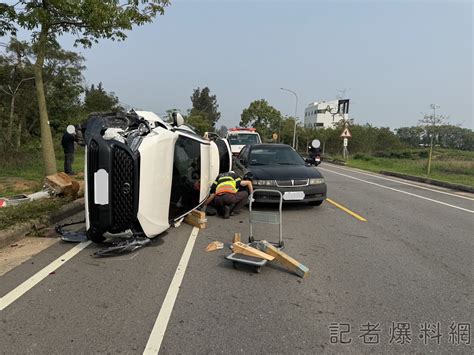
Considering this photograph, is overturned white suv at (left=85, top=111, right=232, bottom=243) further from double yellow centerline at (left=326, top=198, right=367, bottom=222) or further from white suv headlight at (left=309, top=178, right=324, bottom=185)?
double yellow centerline at (left=326, top=198, right=367, bottom=222)

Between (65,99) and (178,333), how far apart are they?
26350mm

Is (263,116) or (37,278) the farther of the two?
(263,116)

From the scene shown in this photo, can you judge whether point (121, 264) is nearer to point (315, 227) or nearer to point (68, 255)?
point (68, 255)

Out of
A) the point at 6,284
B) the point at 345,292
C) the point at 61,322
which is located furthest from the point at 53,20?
the point at 345,292

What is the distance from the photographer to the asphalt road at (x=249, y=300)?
3111mm

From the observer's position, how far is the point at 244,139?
61.3ft

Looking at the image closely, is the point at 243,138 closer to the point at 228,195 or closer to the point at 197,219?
the point at 228,195

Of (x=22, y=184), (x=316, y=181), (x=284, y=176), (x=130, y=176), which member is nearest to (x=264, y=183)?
(x=284, y=176)

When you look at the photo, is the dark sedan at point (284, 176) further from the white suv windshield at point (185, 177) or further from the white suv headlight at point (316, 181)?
the white suv windshield at point (185, 177)

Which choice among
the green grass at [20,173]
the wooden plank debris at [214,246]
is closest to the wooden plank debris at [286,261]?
the wooden plank debris at [214,246]

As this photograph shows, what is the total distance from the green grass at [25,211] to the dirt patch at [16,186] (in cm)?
202

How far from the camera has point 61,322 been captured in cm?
334

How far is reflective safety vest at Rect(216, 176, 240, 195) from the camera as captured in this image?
7535 mm

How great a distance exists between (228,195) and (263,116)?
206 feet
